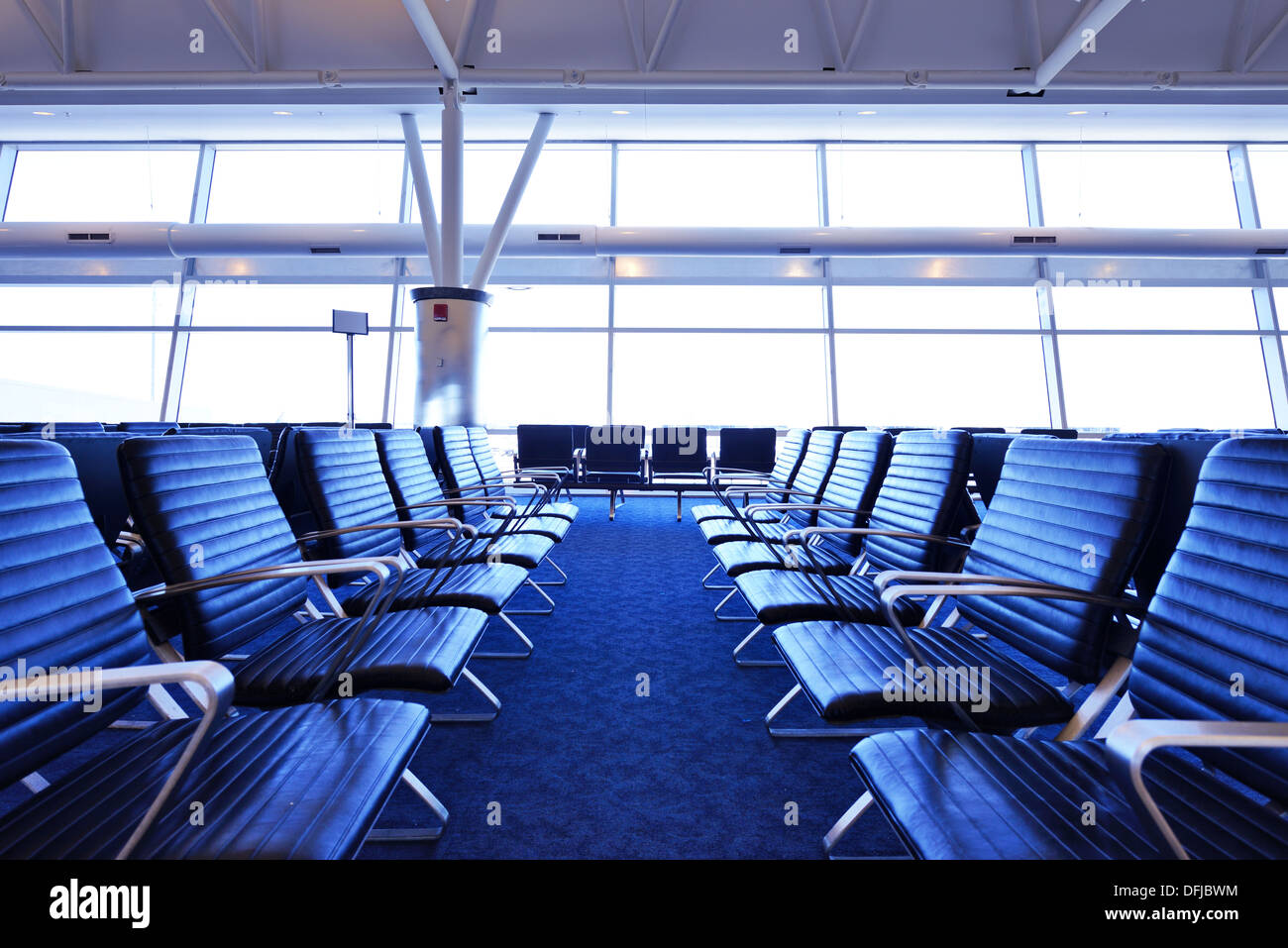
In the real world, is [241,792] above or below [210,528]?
below

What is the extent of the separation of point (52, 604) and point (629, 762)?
→ 51.2 inches

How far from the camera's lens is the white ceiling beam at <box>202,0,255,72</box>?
18.5 feet

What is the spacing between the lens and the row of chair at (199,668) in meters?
0.73

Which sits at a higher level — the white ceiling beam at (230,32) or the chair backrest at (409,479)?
the white ceiling beam at (230,32)

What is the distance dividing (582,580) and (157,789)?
283cm

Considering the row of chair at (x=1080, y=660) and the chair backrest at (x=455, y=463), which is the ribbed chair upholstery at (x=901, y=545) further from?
the chair backrest at (x=455, y=463)

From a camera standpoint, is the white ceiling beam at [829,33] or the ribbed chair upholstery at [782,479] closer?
the ribbed chair upholstery at [782,479]

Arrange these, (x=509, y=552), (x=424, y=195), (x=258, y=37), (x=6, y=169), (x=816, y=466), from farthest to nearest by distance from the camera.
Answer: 1. (x=6, y=169)
2. (x=424, y=195)
3. (x=258, y=37)
4. (x=816, y=466)
5. (x=509, y=552)

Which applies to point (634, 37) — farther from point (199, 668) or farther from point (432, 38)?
point (199, 668)

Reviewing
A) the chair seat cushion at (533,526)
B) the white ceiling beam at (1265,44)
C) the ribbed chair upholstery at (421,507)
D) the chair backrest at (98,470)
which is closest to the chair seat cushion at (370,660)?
the ribbed chair upholstery at (421,507)

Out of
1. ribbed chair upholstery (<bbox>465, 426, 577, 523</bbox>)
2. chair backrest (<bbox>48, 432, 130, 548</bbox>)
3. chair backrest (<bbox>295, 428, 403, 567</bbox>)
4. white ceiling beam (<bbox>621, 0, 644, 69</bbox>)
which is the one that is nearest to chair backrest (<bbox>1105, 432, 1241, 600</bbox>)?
chair backrest (<bbox>295, 428, 403, 567</bbox>)

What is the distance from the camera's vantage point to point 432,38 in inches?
213

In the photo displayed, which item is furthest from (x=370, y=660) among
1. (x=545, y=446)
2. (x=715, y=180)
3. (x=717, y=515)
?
(x=715, y=180)
